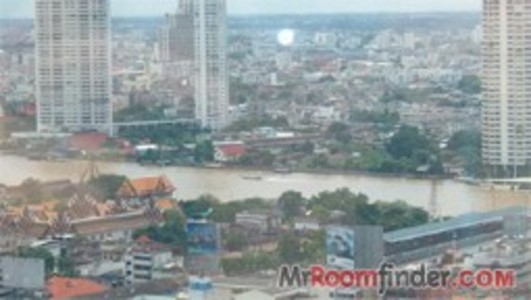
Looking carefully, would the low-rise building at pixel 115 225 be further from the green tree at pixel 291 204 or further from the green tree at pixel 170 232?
the green tree at pixel 291 204

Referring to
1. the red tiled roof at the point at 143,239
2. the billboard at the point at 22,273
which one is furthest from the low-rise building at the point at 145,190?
the billboard at the point at 22,273

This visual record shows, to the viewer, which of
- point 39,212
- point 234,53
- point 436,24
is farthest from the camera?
point 234,53

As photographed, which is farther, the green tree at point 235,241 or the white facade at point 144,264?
the green tree at point 235,241

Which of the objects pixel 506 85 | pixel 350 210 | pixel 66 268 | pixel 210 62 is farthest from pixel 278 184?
pixel 66 268

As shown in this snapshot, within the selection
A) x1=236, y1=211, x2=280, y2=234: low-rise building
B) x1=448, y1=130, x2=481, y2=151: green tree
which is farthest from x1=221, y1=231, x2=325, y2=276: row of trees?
x1=448, y1=130, x2=481, y2=151: green tree

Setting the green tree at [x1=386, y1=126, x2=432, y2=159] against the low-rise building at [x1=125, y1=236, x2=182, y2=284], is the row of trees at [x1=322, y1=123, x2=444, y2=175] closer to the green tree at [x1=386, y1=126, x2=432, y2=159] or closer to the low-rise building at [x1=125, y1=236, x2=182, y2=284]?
the green tree at [x1=386, y1=126, x2=432, y2=159]

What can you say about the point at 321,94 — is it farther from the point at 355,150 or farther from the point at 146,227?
the point at 146,227

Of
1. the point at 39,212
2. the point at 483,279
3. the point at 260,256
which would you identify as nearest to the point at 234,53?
the point at 39,212
